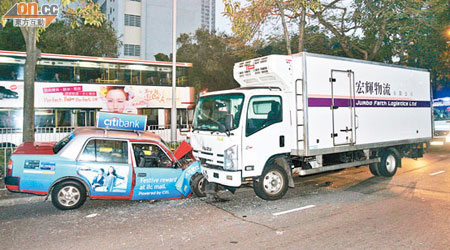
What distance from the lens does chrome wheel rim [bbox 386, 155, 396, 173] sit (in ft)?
32.8

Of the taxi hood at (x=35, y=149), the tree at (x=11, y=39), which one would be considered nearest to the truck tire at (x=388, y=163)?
the taxi hood at (x=35, y=149)

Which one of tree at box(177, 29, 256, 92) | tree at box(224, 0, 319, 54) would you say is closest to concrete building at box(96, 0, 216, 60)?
tree at box(177, 29, 256, 92)

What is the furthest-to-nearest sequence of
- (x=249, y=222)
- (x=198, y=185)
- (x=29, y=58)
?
(x=29, y=58)
(x=198, y=185)
(x=249, y=222)

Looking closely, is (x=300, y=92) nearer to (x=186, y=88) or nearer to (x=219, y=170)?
(x=219, y=170)

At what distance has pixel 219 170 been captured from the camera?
696 cm

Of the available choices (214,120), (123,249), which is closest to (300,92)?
(214,120)

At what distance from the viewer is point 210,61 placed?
28.1m

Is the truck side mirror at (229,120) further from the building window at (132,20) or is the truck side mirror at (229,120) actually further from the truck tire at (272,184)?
the building window at (132,20)

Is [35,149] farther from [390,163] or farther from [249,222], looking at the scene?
[390,163]

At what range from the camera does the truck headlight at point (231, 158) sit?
671 cm

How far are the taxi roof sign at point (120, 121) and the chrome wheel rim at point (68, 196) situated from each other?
1.51 metres

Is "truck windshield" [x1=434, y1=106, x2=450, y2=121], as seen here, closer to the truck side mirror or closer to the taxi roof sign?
the truck side mirror

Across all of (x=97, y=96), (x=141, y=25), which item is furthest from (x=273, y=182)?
(x=141, y=25)

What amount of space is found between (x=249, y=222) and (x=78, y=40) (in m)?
25.9
